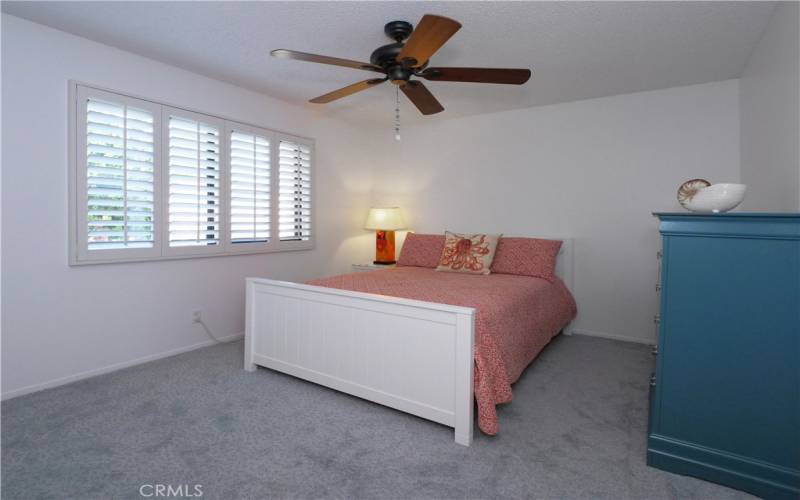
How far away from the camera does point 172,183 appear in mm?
3000

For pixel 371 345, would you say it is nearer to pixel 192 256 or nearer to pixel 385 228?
pixel 192 256

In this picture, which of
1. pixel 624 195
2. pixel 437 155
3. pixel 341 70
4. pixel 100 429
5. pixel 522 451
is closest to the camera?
pixel 522 451

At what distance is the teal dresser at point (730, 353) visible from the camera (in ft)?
4.98

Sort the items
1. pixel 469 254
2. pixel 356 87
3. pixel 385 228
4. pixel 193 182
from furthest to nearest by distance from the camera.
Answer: pixel 385 228 → pixel 469 254 → pixel 193 182 → pixel 356 87

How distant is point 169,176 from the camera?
9.77 feet

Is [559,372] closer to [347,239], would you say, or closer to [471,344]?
[471,344]

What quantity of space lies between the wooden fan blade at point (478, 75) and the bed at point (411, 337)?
48.8 inches

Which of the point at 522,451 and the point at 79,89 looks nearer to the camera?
the point at 522,451

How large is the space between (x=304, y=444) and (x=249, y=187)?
2.39 metres

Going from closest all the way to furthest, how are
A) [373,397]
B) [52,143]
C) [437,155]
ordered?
[373,397]
[52,143]
[437,155]

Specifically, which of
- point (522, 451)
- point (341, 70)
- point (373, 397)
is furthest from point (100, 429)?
point (341, 70)

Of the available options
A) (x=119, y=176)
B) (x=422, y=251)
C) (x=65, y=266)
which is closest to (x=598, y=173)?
(x=422, y=251)

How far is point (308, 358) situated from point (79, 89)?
2227 millimetres

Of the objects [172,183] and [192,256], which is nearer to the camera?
[172,183]
